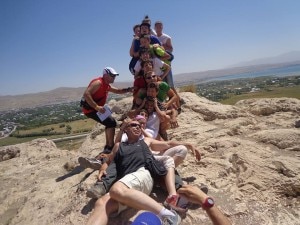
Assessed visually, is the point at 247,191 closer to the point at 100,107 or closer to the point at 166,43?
the point at 100,107

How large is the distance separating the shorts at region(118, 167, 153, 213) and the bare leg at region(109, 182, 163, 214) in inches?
4.3

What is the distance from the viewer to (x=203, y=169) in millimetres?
5895

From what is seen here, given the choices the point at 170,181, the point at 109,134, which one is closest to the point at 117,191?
the point at 170,181

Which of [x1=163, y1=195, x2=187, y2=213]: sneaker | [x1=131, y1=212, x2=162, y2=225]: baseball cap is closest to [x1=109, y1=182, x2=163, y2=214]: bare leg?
[x1=163, y1=195, x2=187, y2=213]: sneaker

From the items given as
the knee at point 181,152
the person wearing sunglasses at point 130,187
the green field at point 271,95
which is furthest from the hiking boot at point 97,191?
the green field at point 271,95

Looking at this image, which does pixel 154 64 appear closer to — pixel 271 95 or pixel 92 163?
pixel 92 163

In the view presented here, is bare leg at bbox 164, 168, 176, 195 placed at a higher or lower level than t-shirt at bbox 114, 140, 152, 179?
lower

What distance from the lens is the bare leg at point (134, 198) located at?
3871mm

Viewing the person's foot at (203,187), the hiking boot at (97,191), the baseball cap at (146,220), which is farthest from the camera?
the person's foot at (203,187)

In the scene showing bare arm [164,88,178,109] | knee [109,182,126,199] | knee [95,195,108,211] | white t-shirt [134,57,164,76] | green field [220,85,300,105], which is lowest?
green field [220,85,300,105]

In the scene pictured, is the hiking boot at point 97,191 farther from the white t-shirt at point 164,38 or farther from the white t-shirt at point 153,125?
the white t-shirt at point 164,38

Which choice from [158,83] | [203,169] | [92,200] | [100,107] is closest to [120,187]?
[92,200]

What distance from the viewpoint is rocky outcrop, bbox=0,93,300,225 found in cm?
487

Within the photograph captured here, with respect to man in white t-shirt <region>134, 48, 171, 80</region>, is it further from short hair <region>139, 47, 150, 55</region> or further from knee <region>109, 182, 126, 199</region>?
knee <region>109, 182, 126, 199</region>
